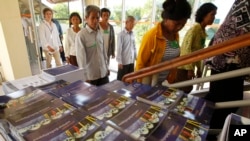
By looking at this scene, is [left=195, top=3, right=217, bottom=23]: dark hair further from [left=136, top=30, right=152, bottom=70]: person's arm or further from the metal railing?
the metal railing

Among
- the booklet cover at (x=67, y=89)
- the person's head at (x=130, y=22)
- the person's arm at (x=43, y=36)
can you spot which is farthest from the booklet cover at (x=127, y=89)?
the person's arm at (x=43, y=36)

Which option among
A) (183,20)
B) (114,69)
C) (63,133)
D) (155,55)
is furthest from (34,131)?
(114,69)

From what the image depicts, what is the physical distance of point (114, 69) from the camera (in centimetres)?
489

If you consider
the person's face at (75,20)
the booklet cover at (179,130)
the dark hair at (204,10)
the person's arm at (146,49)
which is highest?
the dark hair at (204,10)

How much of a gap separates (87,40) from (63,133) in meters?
1.57

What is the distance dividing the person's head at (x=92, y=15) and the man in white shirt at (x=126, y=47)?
3.61ft

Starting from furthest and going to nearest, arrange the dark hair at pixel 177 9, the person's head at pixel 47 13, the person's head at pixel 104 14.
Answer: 1. the person's head at pixel 47 13
2. the person's head at pixel 104 14
3. the dark hair at pixel 177 9

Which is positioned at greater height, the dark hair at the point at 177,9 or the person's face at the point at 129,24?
the dark hair at the point at 177,9

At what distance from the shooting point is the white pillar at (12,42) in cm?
264

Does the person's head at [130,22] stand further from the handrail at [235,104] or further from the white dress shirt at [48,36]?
the handrail at [235,104]

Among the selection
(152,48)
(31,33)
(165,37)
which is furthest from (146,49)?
(31,33)

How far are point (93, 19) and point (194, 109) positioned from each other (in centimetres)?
158

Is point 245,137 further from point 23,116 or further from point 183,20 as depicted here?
point 183,20

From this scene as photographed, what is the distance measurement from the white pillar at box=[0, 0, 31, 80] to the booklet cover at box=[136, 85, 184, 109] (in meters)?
2.75
